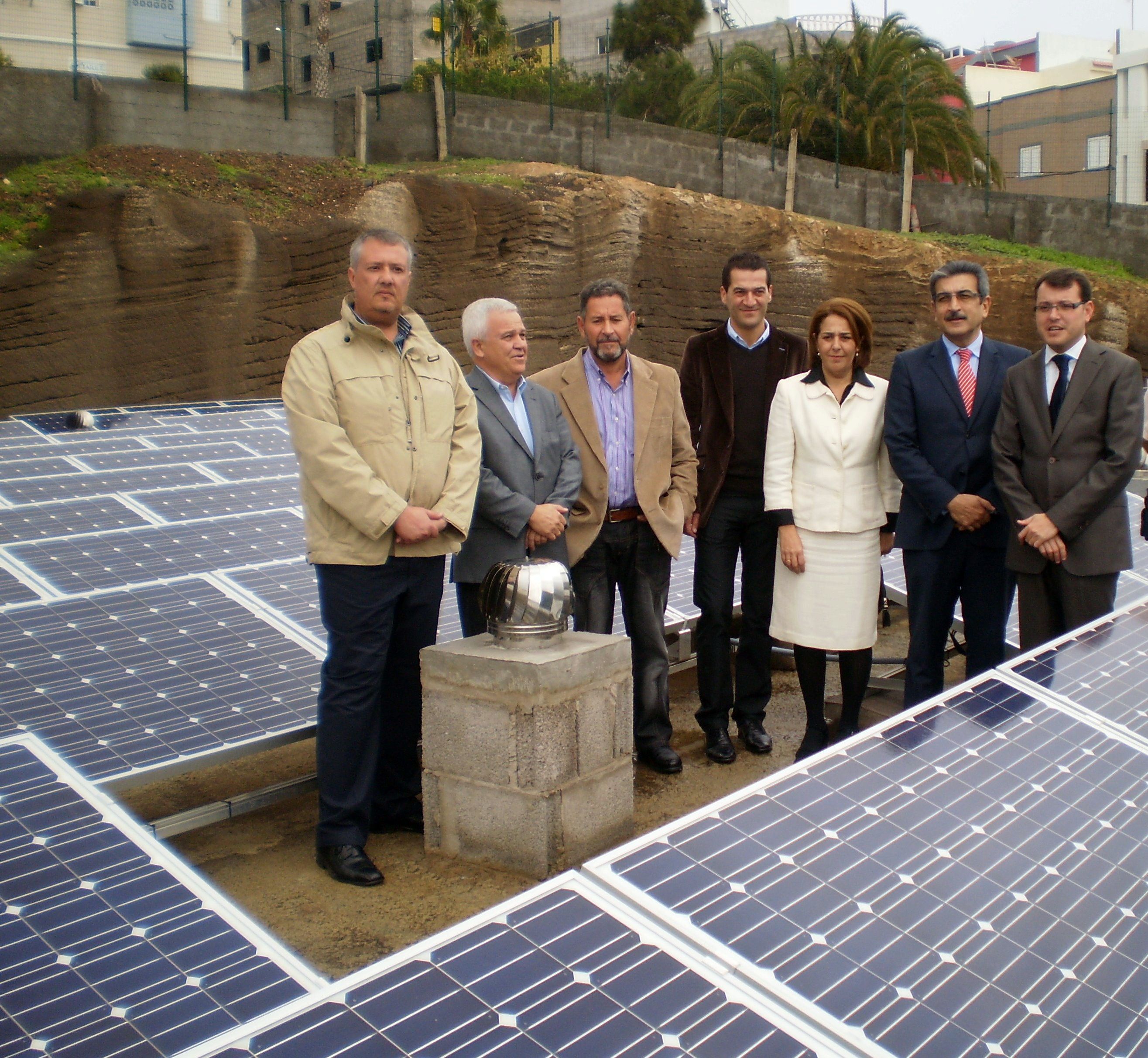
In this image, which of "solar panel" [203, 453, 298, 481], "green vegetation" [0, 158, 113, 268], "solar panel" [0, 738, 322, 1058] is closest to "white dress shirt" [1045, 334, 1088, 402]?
"solar panel" [0, 738, 322, 1058]

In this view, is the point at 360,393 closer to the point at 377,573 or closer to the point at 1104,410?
the point at 377,573

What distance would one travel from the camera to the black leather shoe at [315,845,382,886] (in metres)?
3.88

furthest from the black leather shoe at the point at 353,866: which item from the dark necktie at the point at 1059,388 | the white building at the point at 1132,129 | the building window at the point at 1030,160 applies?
the building window at the point at 1030,160

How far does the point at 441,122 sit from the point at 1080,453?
56.5ft

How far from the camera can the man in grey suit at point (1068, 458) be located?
14.2 feet

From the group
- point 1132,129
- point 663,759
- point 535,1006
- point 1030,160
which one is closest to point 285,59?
point 663,759

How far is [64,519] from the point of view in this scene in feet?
18.5

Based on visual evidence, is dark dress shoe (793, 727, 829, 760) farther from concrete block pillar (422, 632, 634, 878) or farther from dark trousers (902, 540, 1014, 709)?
concrete block pillar (422, 632, 634, 878)

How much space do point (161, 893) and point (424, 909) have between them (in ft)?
4.61

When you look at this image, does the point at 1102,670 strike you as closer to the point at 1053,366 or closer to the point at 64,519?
the point at 1053,366

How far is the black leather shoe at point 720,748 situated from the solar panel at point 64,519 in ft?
10.0

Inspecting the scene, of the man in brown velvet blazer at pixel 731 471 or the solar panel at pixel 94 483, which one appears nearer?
the man in brown velvet blazer at pixel 731 471

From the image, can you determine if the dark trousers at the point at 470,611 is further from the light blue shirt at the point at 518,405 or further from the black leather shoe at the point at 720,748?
the black leather shoe at the point at 720,748

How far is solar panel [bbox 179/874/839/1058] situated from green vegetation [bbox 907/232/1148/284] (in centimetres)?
2246
